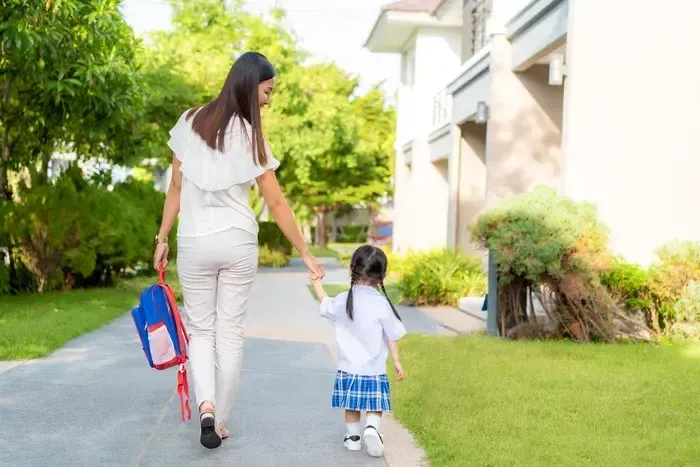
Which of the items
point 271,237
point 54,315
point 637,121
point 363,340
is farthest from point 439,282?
point 271,237

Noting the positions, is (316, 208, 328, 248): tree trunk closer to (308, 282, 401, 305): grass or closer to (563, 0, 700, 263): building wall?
(308, 282, 401, 305): grass

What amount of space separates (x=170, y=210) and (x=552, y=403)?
295 cm

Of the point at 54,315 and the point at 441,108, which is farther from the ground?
the point at 441,108

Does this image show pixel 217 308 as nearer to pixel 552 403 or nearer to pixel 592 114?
pixel 552 403

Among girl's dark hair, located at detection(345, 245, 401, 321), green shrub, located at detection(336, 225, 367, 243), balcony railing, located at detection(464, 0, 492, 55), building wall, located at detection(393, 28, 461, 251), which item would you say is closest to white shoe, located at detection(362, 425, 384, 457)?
girl's dark hair, located at detection(345, 245, 401, 321)

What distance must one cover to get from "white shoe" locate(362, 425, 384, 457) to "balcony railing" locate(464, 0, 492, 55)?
14.6 meters

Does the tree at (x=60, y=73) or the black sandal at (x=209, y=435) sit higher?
the tree at (x=60, y=73)

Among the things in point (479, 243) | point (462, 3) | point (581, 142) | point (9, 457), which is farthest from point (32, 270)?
point (462, 3)

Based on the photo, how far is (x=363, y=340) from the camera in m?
5.24

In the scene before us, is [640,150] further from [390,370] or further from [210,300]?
[210,300]

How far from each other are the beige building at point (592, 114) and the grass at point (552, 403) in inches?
79.6

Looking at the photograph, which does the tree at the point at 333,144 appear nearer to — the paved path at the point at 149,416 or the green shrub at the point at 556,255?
the green shrub at the point at 556,255

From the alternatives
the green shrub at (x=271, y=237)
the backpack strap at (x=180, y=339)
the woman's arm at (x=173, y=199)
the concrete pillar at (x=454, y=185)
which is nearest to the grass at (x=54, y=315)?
the backpack strap at (x=180, y=339)

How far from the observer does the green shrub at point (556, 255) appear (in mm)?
9445
